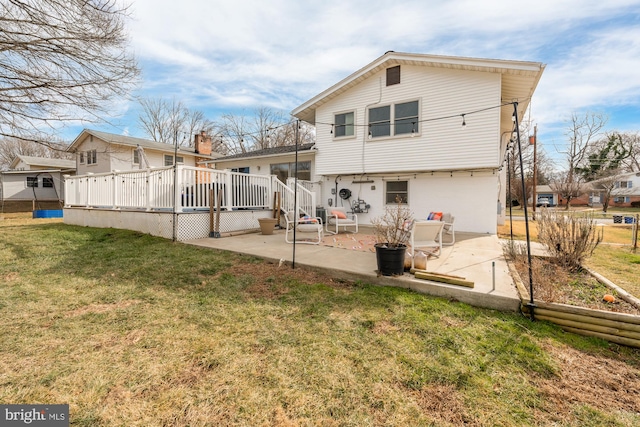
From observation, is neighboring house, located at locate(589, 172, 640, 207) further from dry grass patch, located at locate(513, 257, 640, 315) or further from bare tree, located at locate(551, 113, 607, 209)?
dry grass patch, located at locate(513, 257, 640, 315)

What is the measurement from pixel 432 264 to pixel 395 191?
6.27 metres

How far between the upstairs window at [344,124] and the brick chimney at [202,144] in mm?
13583

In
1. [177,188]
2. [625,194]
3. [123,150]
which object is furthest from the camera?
[625,194]

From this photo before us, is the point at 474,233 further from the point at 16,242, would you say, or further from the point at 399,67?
the point at 16,242

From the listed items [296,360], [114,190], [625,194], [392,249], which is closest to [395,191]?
[392,249]

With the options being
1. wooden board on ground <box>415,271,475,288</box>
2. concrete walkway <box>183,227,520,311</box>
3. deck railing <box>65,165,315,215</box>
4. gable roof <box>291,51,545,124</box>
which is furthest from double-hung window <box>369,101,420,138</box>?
wooden board on ground <box>415,271,475,288</box>

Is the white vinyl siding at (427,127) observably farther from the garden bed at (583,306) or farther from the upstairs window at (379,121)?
the garden bed at (583,306)

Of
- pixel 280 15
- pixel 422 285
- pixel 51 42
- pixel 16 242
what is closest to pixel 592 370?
pixel 422 285

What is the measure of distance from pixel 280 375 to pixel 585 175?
1812 inches

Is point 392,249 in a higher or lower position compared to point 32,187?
lower

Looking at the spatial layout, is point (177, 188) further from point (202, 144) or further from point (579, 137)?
point (579, 137)

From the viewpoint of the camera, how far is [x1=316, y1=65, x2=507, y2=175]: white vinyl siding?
27.7 ft

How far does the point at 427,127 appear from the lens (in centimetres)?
932

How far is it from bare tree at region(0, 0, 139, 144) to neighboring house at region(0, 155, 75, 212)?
18063 millimetres
